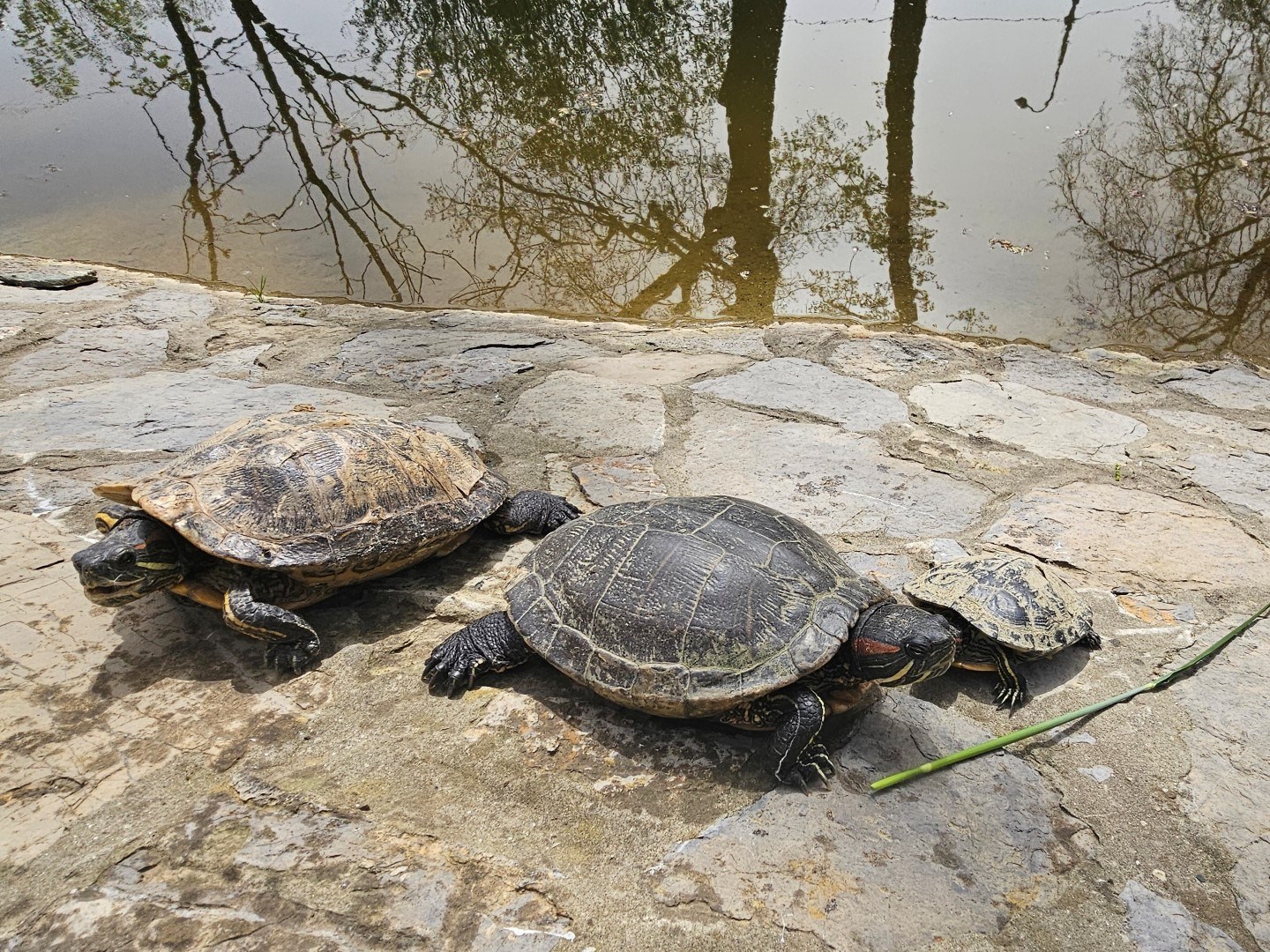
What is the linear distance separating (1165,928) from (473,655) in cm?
208

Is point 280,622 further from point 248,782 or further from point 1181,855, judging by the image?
point 1181,855

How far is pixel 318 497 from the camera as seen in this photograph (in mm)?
3100

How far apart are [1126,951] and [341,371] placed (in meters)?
4.51

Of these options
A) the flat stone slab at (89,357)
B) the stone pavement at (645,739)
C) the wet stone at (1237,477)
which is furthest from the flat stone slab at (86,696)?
the wet stone at (1237,477)

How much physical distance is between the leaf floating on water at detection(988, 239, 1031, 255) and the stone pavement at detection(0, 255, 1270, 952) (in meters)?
2.71

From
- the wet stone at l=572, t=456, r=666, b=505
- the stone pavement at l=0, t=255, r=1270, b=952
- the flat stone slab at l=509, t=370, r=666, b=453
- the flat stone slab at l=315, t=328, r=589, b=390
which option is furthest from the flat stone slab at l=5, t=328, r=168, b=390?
the wet stone at l=572, t=456, r=666, b=505

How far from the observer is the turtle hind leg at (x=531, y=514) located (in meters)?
3.56

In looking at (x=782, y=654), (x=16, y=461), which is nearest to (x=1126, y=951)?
(x=782, y=654)

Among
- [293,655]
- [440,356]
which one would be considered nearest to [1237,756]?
[293,655]

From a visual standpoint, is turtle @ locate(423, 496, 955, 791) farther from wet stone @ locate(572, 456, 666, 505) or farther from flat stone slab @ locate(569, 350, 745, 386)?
flat stone slab @ locate(569, 350, 745, 386)

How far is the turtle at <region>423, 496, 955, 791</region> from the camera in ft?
8.25

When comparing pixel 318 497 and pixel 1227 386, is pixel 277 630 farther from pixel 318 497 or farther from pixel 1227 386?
pixel 1227 386

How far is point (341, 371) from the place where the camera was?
4895mm

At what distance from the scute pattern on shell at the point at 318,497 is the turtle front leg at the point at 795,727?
143cm
